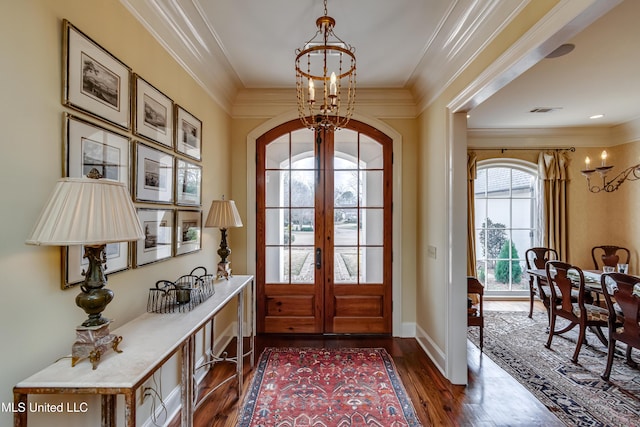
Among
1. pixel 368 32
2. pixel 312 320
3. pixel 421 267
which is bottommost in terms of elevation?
pixel 312 320

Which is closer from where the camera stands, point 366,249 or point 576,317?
point 576,317

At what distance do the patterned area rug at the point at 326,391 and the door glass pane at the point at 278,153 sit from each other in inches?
83.1

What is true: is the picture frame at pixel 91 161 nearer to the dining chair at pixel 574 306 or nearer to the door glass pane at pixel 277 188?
the door glass pane at pixel 277 188

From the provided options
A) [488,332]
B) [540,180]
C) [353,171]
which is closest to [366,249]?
[353,171]

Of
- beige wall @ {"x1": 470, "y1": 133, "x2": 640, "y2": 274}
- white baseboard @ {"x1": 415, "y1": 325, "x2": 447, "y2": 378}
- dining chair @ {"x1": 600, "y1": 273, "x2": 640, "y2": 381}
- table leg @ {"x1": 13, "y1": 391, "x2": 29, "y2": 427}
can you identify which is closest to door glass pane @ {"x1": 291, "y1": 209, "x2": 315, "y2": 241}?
white baseboard @ {"x1": 415, "y1": 325, "x2": 447, "y2": 378}

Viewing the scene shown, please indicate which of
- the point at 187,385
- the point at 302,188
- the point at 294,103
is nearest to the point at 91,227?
the point at 187,385

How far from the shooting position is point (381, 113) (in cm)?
353

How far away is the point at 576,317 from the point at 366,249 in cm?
225

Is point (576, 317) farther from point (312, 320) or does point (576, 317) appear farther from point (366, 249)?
point (312, 320)

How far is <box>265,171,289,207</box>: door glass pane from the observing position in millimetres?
3588

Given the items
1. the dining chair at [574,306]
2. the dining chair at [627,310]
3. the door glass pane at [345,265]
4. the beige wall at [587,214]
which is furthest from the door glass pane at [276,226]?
the beige wall at [587,214]

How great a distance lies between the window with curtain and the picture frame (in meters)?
5.23

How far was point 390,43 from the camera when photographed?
8.27 ft

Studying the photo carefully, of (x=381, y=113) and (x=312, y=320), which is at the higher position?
(x=381, y=113)
